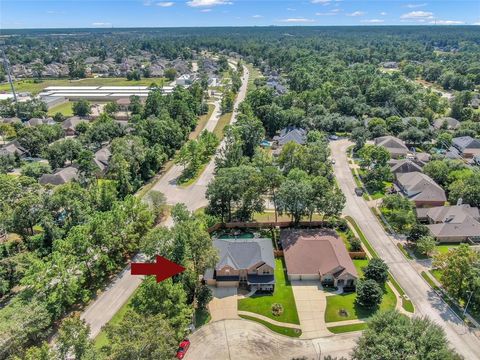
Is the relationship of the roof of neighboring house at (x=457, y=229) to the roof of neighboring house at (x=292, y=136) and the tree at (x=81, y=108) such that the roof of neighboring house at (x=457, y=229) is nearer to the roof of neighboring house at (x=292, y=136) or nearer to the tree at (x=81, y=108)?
the roof of neighboring house at (x=292, y=136)

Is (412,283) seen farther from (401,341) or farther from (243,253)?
(243,253)

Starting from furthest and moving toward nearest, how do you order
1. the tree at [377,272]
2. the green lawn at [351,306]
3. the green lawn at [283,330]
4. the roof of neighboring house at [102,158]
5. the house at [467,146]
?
the house at [467,146], the roof of neighboring house at [102,158], the tree at [377,272], the green lawn at [351,306], the green lawn at [283,330]

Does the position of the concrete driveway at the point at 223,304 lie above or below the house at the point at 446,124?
below

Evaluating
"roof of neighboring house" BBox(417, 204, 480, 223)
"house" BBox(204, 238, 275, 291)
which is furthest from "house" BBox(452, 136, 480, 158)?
"house" BBox(204, 238, 275, 291)

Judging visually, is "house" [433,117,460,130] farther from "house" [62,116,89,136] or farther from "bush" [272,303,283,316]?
"house" [62,116,89,136]

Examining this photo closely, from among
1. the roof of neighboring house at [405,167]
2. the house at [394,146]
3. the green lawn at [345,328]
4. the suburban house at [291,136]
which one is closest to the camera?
the green lawn at [345,328]

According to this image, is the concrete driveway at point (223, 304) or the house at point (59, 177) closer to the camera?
the concrete driveway at point (223, 304)

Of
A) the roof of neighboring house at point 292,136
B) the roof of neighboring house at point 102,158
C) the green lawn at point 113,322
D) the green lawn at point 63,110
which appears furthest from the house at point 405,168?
the green lawn at point 63,110

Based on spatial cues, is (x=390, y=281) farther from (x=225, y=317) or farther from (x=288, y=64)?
(x=288, y=64)
